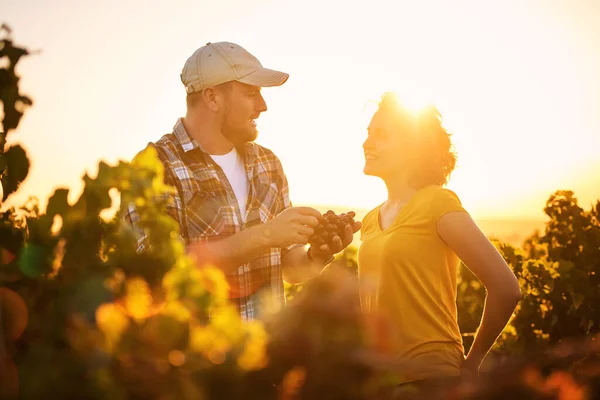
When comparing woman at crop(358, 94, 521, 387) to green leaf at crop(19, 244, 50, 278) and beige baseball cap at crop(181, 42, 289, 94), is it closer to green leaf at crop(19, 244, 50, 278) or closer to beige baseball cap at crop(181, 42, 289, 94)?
beige baseball cap at crop(181, 42, 289, 94)

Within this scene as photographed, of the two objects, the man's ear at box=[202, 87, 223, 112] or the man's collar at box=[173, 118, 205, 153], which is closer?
the man's collar at box=[173, 118, 205, 153]

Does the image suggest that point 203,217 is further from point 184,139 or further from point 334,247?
point 334,247

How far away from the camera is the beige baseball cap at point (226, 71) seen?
4801 millimetres

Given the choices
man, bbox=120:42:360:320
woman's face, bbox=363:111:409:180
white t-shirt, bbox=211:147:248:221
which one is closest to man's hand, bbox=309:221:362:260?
man, bbox=120:42:360:320

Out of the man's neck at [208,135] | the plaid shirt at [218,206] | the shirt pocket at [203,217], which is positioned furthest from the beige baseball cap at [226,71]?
the shirt pocket at [203,217]

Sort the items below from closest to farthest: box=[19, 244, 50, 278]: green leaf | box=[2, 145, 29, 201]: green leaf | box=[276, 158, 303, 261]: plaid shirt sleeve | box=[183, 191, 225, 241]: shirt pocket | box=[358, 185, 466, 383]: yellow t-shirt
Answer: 1. box=[19, 244, 50, 278]: green leaf
2. box=[2, 145, 29, 201]: green leaf
3. box=[358, 185, 466, 383]: yellow t-shirt
4. box=[183, 191, 225, 241]: shirt pocket
5. box=[276, 158, 303, 261]: plaid shirt sleeve

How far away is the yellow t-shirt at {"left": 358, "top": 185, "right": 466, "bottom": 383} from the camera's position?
Result: 138 inches

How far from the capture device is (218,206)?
4414 mm

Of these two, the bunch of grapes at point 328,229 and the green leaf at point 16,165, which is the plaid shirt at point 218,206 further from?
the green leaf at point 16,165

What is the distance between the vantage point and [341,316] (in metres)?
0.92

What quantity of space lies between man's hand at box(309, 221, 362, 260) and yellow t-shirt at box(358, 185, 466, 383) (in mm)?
216

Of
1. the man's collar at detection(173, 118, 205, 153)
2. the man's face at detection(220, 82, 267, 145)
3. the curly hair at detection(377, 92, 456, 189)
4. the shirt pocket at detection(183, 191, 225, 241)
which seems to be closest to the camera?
the curly hair at detection(377, 92, 456, 189)

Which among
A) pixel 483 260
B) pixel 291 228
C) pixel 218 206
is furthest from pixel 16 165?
pixel 218 206

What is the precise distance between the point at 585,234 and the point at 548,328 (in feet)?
3.90
